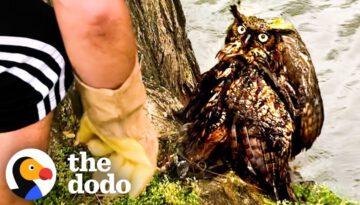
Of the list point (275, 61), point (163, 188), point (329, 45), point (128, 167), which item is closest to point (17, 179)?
point (128, 167)

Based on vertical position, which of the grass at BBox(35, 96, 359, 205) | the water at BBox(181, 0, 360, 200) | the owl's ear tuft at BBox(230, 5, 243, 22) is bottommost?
the water at BBox(181, 0, 360, 200)

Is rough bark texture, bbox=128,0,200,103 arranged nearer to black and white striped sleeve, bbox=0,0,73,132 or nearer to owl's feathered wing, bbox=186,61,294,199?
owl's feathered wing, bbox=186,61,294,199

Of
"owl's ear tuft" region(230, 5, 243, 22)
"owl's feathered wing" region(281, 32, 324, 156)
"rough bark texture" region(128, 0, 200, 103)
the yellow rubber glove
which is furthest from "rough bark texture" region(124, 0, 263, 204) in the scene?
the yellow rubber glove

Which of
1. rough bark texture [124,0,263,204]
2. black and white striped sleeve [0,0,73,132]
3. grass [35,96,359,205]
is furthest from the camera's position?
rough bark texture [124,0,263,204]

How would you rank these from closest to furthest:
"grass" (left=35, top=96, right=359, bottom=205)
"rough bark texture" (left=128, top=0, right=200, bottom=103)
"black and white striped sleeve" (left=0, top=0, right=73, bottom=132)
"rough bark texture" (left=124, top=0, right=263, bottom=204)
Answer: "black and white striped sleeve" (left=0, top=0, right=73, bottom=132)
"grass" (left=35, top=96, right=359, bottom=205)
"rough bark texture" (left=124, top=0, right=263, bottom=204)
"rough bark texture" (left=128, top=0, right=200, bottom=103)

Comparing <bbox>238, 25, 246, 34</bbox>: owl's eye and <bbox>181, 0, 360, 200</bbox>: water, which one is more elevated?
<bbox>238, 25, 246, 34</bbox>: owl's eye

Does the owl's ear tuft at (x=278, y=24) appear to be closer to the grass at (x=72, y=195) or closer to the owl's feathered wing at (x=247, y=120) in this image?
the owl's feathered wing at (x=247, y=120)

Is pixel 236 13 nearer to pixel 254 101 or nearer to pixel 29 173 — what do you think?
pixel 254 101

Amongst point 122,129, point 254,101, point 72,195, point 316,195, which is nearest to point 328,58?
point 316,195
